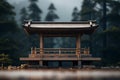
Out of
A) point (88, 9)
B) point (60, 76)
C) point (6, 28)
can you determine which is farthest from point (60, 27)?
point (88, 9)

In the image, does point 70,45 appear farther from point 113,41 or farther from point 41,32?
point 41,32

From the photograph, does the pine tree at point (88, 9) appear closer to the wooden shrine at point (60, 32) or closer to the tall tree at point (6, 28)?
the tall tree at point (6, 28)

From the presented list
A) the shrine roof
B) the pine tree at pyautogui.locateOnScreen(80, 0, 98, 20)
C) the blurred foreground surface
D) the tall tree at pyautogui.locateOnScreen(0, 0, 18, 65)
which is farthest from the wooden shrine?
the pine tree at pyautogui.locateOnScreen(80, 0, 98, 20)

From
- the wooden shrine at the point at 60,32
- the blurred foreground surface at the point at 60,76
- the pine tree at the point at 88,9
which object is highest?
the pine tree at the point at 88,9

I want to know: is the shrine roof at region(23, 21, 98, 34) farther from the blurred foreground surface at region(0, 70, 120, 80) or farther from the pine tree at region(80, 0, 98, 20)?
the pine tree at region(80, 0, 98, 20)

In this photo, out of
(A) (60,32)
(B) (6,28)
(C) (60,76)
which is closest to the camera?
(C) (60,76)

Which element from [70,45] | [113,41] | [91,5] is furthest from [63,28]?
[70,45]

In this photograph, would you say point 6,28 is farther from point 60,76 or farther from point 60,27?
point 60,76

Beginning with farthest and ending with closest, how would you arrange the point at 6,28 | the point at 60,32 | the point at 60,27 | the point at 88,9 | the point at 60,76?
the point at 88,9 < the point at 6,28 < the point at 60,32 < the point at 60,27 < the point at 60,76

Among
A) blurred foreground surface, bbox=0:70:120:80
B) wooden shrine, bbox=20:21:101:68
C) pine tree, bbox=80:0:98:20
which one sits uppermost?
pine tree, bbox=80:0:98:20

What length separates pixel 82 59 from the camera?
2562 cm

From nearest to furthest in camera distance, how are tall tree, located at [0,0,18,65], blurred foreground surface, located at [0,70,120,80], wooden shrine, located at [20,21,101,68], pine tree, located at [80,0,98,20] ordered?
blurred foreground surface, located at [0,70,120,80]
wooden shrine, located at [20,21,101,68]
tall tree, located at [0,0,18,65]
pine tree, located at [80,0,98,20]

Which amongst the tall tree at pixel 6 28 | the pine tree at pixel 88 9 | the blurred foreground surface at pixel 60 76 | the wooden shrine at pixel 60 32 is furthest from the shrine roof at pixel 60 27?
the pine tree at pixel 88 9

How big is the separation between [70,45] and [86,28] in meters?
46.6
